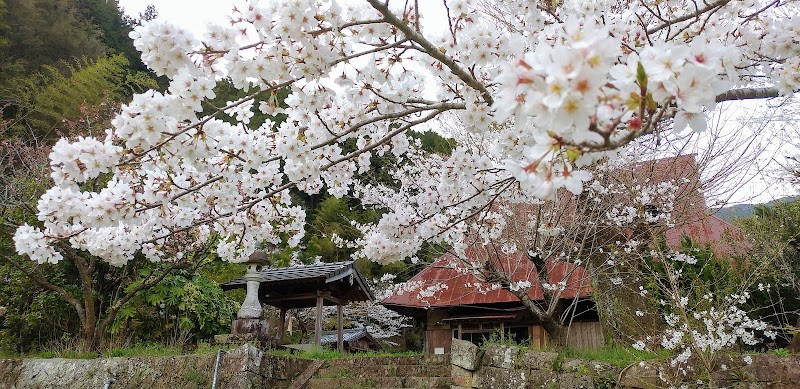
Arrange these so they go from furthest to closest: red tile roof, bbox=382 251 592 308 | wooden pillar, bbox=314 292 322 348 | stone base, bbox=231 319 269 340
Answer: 1. red tile roof, bbox=382 251 592 308
2. wooden pillar, bbox=314 292 322 348
3. stone base, bbox=231 319 269 340

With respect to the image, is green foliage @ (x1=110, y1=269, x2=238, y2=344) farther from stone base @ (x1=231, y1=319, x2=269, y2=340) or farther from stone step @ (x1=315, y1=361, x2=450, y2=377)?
stone step @ (x1=315, y1=361, x2=450, y2=377)

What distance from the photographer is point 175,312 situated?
761 centimetres

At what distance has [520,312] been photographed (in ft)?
30.9

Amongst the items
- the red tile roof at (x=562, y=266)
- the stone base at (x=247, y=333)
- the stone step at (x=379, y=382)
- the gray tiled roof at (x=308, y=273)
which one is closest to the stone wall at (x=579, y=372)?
the stone step at (x=379, y=382)

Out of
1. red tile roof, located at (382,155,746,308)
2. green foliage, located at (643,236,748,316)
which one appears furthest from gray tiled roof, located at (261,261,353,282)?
green foliage, located at (643,236,748,316)

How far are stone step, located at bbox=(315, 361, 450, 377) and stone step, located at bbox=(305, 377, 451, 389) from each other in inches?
11.1

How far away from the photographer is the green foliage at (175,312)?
717 centimetres

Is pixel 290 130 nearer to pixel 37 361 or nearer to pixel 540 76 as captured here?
pixel 540 76

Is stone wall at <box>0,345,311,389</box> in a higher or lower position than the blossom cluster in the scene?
lower

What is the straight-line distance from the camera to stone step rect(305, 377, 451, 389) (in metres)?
5.50

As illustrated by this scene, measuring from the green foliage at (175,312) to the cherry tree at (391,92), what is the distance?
13.3 feet

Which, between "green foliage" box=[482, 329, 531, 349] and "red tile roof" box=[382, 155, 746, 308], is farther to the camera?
"red tile roof" box=[382, 155, 746, 308]

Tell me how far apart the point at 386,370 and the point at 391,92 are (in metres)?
4.36

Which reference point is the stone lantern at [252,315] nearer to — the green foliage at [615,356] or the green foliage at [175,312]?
the green foliage at [175,312]
